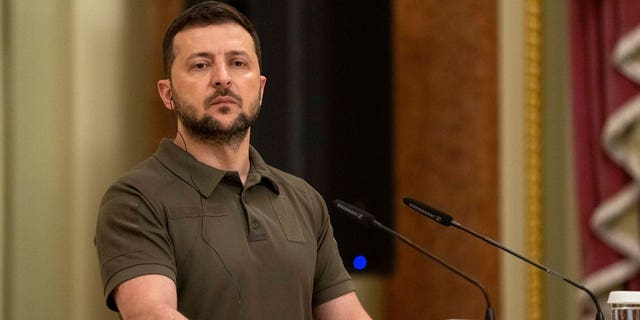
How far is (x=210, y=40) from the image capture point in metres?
2.19

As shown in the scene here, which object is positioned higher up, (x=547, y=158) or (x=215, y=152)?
(x=215, y=152)

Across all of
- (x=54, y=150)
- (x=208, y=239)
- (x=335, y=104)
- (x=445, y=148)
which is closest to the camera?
(x=208, y=239)

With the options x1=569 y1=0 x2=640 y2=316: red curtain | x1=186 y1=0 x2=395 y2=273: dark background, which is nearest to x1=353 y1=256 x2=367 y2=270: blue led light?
x1=186 y1=0 x2=395 y2=273: dark background

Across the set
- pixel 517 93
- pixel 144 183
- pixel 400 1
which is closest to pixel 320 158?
pixel 400 1

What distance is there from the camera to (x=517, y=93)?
3529 mm

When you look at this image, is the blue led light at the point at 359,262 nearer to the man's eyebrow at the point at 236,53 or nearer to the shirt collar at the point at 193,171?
the shirt collar at the point at 193,171

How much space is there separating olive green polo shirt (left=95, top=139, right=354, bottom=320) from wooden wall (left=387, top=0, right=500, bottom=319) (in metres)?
1.08

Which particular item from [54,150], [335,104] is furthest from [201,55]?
[335,104]

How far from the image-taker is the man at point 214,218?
6.57 feet

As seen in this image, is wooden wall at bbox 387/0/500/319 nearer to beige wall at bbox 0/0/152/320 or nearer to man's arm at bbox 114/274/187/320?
beige wall at bbox 0/0/152/320

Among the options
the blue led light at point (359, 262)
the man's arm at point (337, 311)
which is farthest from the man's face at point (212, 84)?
the blue led light at point (359, 262)

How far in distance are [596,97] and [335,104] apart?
812mm

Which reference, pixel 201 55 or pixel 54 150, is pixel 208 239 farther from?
pixel 54 150

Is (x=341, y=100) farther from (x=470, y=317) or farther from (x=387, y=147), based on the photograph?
(x=470, y=317)
